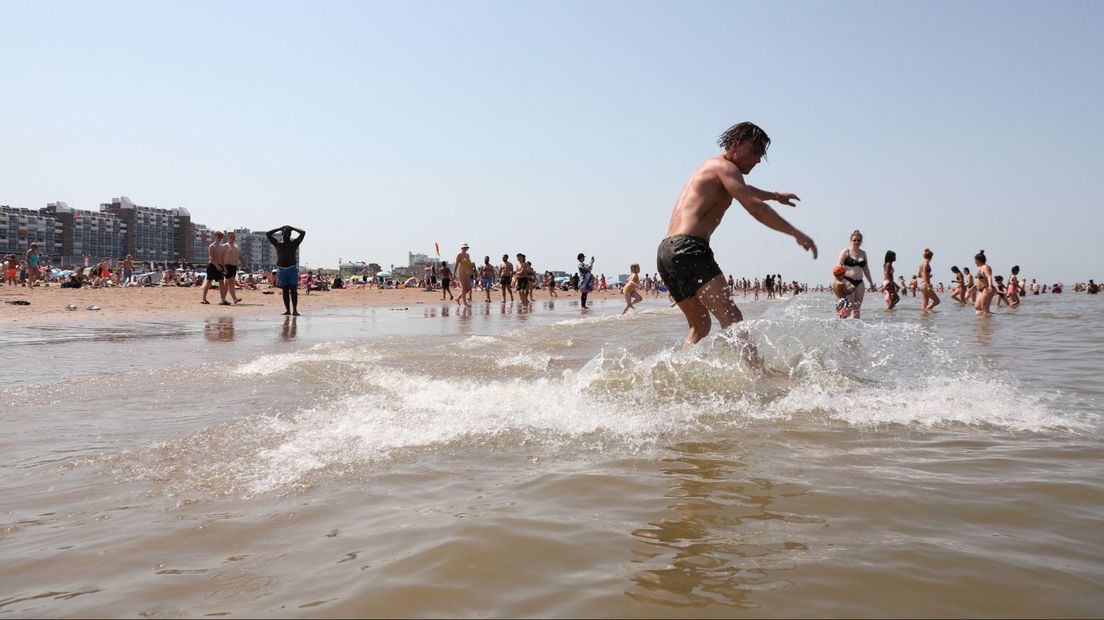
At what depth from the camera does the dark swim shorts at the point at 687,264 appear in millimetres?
4711

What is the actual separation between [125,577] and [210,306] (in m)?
17.4

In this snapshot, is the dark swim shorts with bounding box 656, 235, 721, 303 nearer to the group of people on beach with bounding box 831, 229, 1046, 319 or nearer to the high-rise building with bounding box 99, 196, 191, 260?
the group of people on beach with bounding box 831, 229, 1046, 319

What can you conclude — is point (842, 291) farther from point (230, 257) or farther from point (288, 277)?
point (230, 257)

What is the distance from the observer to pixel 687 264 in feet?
15.6

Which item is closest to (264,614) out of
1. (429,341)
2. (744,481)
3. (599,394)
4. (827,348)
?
(744,481)

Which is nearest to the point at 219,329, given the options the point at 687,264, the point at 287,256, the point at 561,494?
the point at 287,256

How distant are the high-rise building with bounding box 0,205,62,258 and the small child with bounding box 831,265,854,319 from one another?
159307 mm

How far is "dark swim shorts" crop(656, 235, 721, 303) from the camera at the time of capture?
4711 mm

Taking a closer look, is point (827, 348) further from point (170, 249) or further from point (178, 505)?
point (170, 249)

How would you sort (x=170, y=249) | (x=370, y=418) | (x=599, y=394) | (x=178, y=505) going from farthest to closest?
(x=170, y=249) < (x=599, y=394) < (x=370, y=418) < (x=178, y=505)

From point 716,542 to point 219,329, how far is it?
9.99 metres

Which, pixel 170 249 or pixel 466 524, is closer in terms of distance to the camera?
pixel 466 524

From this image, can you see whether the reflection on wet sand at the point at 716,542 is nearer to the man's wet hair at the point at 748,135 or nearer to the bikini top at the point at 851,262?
the man's wet hair at the point at 748,135

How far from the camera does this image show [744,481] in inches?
94.2
